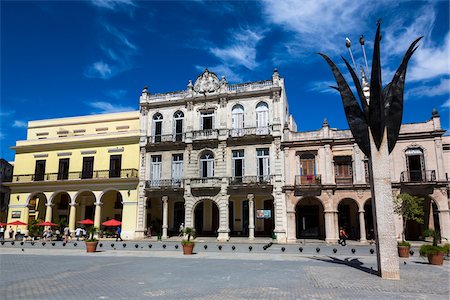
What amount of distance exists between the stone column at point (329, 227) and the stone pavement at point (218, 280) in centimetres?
1247

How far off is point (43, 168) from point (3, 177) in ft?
20.3

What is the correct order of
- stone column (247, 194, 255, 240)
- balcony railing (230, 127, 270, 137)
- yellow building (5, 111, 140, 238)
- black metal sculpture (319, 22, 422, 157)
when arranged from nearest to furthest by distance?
black metal sculpture (319, 22, 422, 157) < stone column (247, 194, 255, 240) < balcony railing (230, 127, 270, 137) < yellow building (5, 111, 140, 238)

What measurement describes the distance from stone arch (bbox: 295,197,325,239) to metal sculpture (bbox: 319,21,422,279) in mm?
19951

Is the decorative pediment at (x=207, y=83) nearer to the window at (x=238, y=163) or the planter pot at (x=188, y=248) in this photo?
the window at (x=238, y=163)

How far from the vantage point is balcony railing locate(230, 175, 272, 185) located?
1211 inches

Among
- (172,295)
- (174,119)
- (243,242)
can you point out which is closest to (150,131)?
(174,119)

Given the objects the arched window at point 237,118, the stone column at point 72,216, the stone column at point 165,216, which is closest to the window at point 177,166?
the stone column at point 165,216

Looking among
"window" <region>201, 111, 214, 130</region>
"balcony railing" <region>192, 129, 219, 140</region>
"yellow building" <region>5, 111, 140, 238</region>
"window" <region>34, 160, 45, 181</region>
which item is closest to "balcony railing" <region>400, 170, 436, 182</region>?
"balcony railing" <region>192, 129, 219, 140</region>

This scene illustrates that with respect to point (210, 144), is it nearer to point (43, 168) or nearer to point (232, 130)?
point (232, 130)

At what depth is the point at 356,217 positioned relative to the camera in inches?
1256

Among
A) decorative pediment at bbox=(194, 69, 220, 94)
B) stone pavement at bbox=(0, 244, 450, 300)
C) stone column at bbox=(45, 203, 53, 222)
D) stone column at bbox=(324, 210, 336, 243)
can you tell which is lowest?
stone pavement at bbox=(0, 244, 450, 300)

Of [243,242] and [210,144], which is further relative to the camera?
[210,144]

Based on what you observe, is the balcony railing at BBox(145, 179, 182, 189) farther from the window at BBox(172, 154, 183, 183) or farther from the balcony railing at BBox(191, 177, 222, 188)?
the balcony railing at BBox(191, 177, 222, 188)

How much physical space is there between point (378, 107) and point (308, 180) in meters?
18.2
